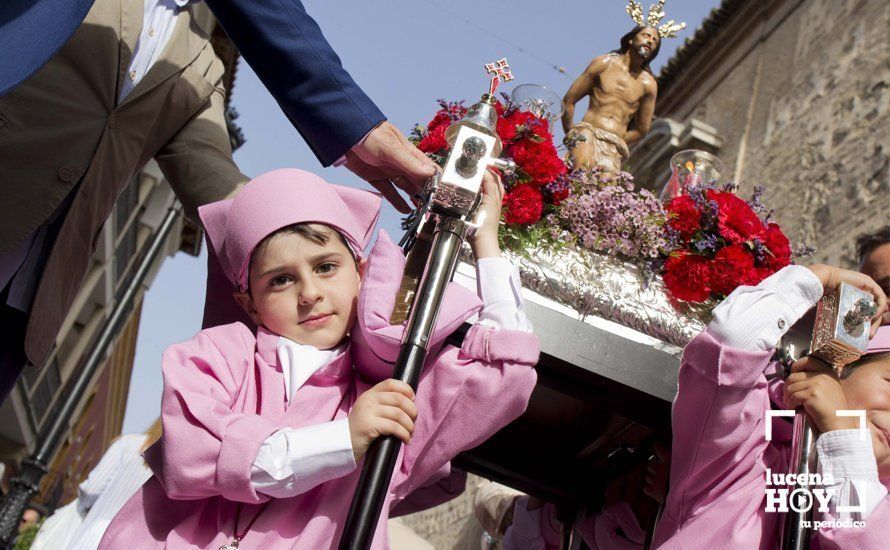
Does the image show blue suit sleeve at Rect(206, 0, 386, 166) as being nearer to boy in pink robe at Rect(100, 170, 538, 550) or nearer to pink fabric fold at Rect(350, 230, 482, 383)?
boy in pink robe at Rect(100, 170, 538, 550)

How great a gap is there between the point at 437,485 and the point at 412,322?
3.40ft

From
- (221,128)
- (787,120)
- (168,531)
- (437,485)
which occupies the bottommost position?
(168,531)

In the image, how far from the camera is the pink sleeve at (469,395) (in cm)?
206

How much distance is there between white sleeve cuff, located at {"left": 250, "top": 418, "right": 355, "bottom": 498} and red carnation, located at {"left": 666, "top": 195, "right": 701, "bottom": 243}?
1395 millimetres

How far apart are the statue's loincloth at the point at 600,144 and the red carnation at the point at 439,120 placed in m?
0.55

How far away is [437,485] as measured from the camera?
269 cm

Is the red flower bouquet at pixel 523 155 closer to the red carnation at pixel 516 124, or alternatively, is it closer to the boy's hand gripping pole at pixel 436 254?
the red carnation at pixel 516 124

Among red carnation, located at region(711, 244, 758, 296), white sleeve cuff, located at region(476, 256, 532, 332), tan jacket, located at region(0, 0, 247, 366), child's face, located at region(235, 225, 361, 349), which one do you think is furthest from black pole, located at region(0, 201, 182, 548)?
red carnation, located at region(711, 244, 758, 296)

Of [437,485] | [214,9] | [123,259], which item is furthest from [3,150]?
[123,259]

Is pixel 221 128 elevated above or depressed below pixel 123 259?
below

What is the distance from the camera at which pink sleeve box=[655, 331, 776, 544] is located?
2256mm

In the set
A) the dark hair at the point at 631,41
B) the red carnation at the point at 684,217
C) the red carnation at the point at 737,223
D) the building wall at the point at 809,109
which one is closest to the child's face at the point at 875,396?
the red carnation at the point at 737,223

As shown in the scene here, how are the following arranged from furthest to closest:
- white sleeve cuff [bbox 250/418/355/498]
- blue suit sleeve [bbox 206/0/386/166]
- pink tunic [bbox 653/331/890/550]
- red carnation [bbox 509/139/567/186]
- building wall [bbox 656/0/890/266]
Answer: building wall [bbox 656/0/890/266]
red carnation [bbox 509/139/567/186]
blue suit sleeve [bbox 206/0/386/166]
pink tunic [bbox 653/331/890/550]
white sleeve cuff [bbox 250/418/355/498]

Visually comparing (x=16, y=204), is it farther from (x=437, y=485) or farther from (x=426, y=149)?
(x=437, y=485)
